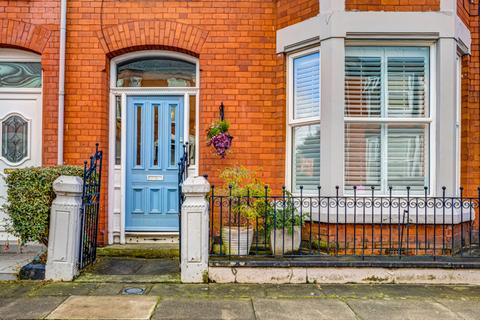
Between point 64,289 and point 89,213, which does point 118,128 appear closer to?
point 89,213

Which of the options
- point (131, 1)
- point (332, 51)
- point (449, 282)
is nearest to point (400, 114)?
point (332, 51)

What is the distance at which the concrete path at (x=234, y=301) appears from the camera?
396 cm

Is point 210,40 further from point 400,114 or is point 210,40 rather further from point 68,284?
point 68,284

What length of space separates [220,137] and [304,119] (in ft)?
4.00

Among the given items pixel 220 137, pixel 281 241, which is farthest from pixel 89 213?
pixel 281 241

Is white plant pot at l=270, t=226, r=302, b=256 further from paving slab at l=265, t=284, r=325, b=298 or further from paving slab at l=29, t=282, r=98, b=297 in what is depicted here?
paving slab at l=29, t=282, r=98, b=297

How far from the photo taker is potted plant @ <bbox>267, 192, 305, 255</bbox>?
523cm

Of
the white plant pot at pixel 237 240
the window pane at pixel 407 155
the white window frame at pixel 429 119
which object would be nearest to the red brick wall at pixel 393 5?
the white window frame at pixel 429 119

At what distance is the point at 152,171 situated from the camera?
663cm

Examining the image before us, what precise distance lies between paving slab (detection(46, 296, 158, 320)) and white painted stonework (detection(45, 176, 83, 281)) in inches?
25.3

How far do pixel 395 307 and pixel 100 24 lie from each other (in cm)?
552

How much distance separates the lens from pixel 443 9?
18.5ft

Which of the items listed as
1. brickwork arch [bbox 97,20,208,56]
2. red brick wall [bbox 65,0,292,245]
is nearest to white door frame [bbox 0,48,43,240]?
red brick wall [bbox 65,0,292,245]

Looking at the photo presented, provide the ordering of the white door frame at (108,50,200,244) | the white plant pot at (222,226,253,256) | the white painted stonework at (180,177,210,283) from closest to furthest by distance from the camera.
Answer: the white painted stonework at (180,177,210,283), the white plant pot at (222,226,253,256), the white door frame at (108,50,200,244)
